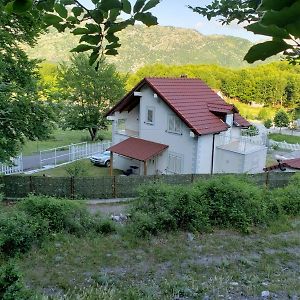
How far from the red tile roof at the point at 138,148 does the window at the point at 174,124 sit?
0.95 metres

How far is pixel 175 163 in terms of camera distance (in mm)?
18891

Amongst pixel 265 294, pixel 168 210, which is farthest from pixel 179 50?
pixel 265 294

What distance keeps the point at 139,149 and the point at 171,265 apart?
11.2 meters

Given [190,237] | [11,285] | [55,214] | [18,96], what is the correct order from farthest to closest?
[18,96] < [55,214] < [190,237] < [11,285]

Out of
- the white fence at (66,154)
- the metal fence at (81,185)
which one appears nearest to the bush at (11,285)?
the metal fence at (81,185)

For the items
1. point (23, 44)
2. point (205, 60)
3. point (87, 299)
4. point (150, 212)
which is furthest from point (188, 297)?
point (205, 60)

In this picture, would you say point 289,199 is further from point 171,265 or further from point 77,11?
point 77,11

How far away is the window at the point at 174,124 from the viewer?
18436 mm

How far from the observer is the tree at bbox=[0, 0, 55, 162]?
13.5 meters

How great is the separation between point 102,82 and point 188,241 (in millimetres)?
22261

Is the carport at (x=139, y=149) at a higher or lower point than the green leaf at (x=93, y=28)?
lower

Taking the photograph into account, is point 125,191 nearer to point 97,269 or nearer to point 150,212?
point 150,212

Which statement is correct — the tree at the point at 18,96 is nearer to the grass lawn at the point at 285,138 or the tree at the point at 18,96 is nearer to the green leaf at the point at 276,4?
the green leaf at the point at 276,4

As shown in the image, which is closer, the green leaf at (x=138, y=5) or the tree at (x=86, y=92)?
the green leaf at (x=138, y=5)
